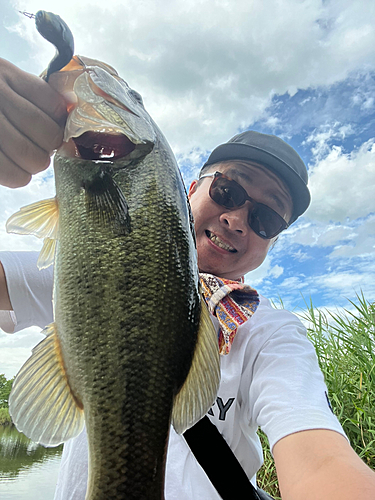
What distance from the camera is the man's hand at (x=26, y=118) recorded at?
3.62ft

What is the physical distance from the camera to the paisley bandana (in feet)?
5.78

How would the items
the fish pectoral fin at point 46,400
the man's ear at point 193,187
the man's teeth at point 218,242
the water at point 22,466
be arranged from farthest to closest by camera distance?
the water at point 22,466 → the man's ear at point 193,187 → the man's teeth at point 218,242 → the fish pectoral fin at point 46,400

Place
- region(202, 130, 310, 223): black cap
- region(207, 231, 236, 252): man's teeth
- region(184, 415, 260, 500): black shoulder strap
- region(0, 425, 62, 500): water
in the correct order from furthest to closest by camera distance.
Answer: region(0, 425, 62, 500): water → region(202, 130, 310, 223): black cap → region(207, 231, 236, 252): man's teeth → region(184, 415, 260, 500): black shoulder strap

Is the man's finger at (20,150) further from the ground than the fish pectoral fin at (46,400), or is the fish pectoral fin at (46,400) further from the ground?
the man's finger at (20,150)

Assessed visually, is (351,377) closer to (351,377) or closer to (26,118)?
(351,377)

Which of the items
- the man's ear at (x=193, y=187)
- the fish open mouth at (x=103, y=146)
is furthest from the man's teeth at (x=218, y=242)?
the fish open mouth at (x=103, y=146)

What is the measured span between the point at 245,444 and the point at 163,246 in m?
1.20

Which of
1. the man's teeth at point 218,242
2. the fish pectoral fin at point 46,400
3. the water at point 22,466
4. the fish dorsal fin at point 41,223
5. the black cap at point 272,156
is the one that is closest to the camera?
the fish pectoral fin at point 46,400

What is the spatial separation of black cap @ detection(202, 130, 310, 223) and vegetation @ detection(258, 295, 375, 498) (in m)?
2.56

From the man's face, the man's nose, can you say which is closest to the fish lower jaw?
the man's face

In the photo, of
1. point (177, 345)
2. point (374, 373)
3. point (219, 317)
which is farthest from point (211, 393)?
point (374, 373)

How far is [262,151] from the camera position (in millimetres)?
2504

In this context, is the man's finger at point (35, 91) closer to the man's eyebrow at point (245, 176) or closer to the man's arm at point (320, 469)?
the man's arm at point (320, 469)

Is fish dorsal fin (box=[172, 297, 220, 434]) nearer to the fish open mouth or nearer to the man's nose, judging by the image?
the fish open mouth
